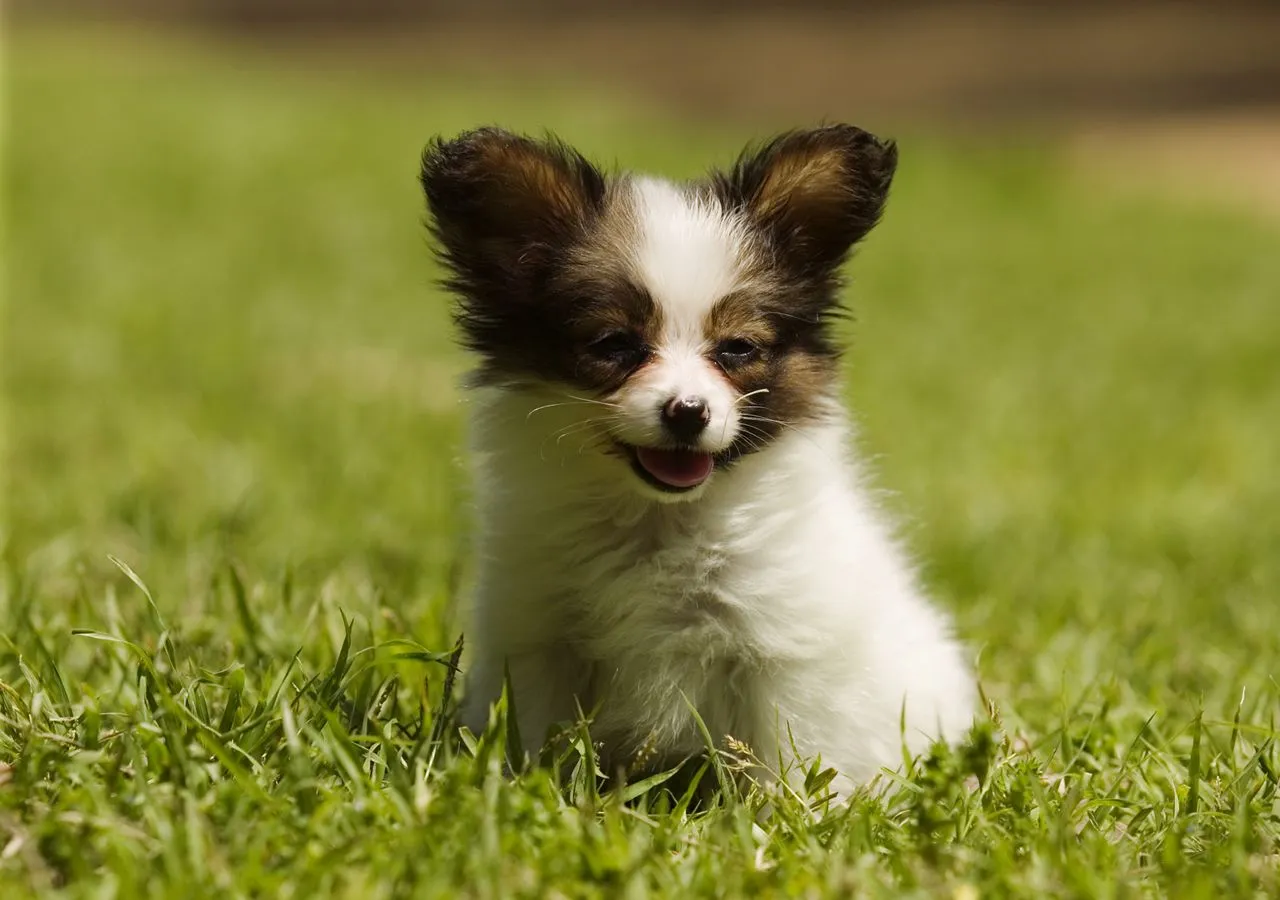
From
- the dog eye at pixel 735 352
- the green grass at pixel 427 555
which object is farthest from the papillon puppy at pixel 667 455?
the green grass at pixel 427 555

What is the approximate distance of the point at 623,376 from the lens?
3.24 m

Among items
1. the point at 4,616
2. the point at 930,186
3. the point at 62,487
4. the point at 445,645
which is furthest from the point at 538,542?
the point at 930,186

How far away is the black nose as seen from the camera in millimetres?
3102

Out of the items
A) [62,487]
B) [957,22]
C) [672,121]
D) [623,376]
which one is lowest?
[62,487]

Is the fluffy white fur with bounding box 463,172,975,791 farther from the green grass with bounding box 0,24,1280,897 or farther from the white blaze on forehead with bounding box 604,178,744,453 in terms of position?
the green grass with bounding box 0,24,1280,897

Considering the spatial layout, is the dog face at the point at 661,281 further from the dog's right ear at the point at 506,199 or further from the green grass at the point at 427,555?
the green grass at the point at 427,555

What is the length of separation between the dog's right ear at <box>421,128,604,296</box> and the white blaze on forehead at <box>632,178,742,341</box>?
0.17m

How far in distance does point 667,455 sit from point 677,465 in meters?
0.03

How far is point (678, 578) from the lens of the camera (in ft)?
10.9

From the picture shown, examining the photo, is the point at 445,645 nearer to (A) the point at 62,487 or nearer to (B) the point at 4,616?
(B) the point at 4,616

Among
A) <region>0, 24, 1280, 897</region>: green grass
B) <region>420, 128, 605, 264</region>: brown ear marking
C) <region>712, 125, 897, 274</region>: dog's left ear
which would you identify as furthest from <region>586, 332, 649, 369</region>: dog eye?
<region>0, 24, 1280, 897</region>: green grass

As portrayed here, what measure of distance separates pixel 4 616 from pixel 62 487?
73.5 inches

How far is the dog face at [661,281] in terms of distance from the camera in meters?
3.24

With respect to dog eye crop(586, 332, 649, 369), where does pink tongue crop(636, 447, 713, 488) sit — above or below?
below
